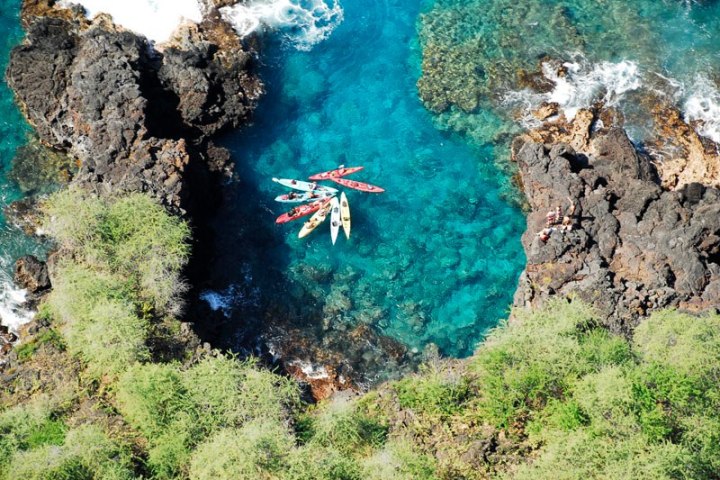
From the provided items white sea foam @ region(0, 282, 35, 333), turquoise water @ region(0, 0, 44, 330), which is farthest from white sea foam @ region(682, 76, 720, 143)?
white sea foam @ region(0, 282, 35, 333)

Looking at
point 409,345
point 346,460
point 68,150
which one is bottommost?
point 409,345

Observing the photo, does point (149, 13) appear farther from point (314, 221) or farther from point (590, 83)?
point (590, 83)

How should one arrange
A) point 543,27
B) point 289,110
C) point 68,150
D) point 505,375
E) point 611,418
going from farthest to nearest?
point 543,27
point 289,110
point 68,150
point 505,375
point 611,418

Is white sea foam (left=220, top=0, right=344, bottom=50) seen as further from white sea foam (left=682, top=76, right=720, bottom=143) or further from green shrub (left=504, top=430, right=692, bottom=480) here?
green shrub (left=504, top=430, right=692, bottom=480)

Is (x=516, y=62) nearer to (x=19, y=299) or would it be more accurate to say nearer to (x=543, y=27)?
(x=543, y=27)

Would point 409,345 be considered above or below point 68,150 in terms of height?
below

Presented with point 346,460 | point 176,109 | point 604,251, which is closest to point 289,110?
point 176,109

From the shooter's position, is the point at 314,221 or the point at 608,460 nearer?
the point at 608,460

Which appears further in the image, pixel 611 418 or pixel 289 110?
pixel 289 110

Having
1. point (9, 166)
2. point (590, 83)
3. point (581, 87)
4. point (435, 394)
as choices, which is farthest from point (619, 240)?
point (9, 166)
